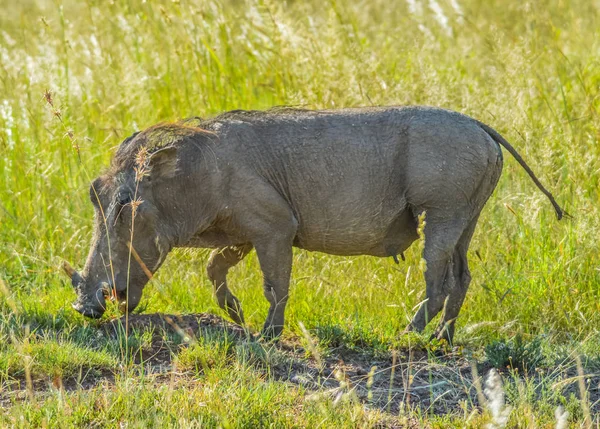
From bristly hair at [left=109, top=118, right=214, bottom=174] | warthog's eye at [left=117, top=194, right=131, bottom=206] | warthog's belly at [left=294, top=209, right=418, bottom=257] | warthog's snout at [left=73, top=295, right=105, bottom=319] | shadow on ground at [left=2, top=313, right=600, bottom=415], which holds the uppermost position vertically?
bristly hair at [left=109, top=118, right=214, bottom=174]

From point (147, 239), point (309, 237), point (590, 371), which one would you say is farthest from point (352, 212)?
point (590, 371)

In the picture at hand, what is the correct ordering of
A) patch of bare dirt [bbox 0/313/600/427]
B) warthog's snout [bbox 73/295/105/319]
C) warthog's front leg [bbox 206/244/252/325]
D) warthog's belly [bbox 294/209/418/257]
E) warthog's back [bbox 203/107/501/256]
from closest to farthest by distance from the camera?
patch of bare dirt [bbox 0/313/600/427]
warthog's snout [bbox 73/295/105/319]
warthog's back [bbox 203/107/501/256]
warthog's belly [bbox 294/209/418/257]
warthog's front leg [bbox 206/244/252/325]

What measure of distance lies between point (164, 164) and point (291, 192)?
0.71 metres

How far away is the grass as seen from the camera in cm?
404

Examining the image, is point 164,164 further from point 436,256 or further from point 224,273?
point 436,256

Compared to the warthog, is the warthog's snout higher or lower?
lower

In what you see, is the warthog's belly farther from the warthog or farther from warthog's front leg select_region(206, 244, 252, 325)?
warthog's front leg select_region(206, 244, 252, 325)

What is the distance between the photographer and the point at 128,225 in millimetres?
5004

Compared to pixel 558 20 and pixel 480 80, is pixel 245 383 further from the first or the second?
pixel 558 20

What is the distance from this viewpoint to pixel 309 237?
5316 millimetres

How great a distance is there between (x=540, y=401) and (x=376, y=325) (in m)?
1.37

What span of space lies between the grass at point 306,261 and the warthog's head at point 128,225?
21 cm

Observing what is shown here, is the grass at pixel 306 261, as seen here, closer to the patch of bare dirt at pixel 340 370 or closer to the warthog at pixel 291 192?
the patch of bare dirt at pixel 340 370

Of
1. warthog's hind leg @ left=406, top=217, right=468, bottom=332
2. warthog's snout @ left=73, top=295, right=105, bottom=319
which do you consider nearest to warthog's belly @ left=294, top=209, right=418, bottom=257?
warthog's hind leg @ left=406, top=217, right=468, bottom=332
